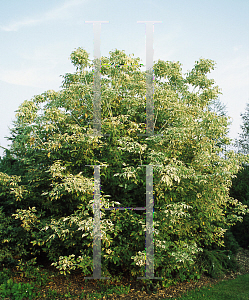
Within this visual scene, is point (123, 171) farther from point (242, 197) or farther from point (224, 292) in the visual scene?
point (242, 197)

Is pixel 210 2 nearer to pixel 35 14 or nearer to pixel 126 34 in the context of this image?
pixel 126 34

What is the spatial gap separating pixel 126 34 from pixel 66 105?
1988 mm

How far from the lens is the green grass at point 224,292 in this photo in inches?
194

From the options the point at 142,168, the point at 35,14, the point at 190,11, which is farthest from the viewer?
the point at 35,14

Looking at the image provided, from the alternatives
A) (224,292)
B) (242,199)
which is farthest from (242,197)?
(224,292)

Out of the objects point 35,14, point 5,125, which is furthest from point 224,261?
point 5,125

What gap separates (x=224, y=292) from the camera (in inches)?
208

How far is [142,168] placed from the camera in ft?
14.3

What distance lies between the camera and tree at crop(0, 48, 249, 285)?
4.31m

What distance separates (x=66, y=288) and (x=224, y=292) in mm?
3380

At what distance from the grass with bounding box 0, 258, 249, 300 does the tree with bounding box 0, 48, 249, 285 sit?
42 cm

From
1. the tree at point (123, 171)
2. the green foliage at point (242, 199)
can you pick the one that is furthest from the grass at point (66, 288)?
the green foliage at point (242, 199)

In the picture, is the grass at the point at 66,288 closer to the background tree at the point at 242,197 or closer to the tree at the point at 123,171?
the tree at the point at 123,171

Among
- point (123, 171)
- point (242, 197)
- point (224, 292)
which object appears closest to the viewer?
point (123, 171)
